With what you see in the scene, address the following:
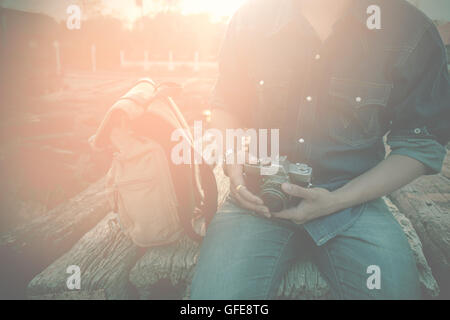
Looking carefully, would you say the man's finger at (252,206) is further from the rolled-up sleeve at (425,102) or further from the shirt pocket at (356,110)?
the rolled-up sleeve at (425,102)

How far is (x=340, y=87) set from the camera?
1.42 m

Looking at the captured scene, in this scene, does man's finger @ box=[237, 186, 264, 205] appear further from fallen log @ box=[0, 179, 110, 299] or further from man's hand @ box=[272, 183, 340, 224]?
fallen log @ box=[0, 179, 110, 299]

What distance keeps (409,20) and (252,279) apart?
4.61ft

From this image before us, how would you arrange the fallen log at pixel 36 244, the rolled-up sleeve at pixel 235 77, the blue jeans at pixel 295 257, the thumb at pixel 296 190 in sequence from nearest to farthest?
1. the blue jeans at pixel 295 257
2. the thumb at pixel 296 190
3. the rolled-up sleeve at pixel 235 77
4. the fallen log at pixel 36 244

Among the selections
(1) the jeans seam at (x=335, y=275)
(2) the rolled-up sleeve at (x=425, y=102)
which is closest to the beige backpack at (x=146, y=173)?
(1) the jeans seam at (x=335, y=275)

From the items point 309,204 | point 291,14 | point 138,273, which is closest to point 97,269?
point 138,273

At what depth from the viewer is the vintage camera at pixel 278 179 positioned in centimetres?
129

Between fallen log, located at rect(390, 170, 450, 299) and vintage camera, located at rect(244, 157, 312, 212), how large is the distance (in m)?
0.90

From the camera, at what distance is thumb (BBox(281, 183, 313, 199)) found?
1260mm

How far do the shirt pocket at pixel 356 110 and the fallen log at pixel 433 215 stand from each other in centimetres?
71
